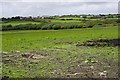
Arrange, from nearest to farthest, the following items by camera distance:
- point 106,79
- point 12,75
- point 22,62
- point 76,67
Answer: point 106,79
point 12,75
point 76,67
point 22,62

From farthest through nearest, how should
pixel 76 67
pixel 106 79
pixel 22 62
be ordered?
1. pixel 22 62
2. pixel 76 67
3. pixel 106 79

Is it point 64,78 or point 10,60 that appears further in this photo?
point 10,60

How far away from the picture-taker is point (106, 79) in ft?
52.3

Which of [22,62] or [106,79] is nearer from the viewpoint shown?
[106,79]

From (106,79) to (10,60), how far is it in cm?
896

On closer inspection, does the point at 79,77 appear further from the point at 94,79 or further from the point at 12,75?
the point at 12,75

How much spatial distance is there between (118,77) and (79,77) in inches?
83.4

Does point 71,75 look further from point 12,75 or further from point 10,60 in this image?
point 10,60

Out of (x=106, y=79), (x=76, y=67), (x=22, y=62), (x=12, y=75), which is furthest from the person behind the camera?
(x=22, y=62)

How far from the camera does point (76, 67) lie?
765 inches

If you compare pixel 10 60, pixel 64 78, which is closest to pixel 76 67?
pixel 64 78

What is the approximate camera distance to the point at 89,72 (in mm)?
17734

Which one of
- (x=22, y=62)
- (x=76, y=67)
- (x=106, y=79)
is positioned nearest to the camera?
(x=106, y=79)

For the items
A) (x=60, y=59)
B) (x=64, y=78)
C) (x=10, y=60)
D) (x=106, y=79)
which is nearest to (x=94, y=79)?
(x=106, y=79)
